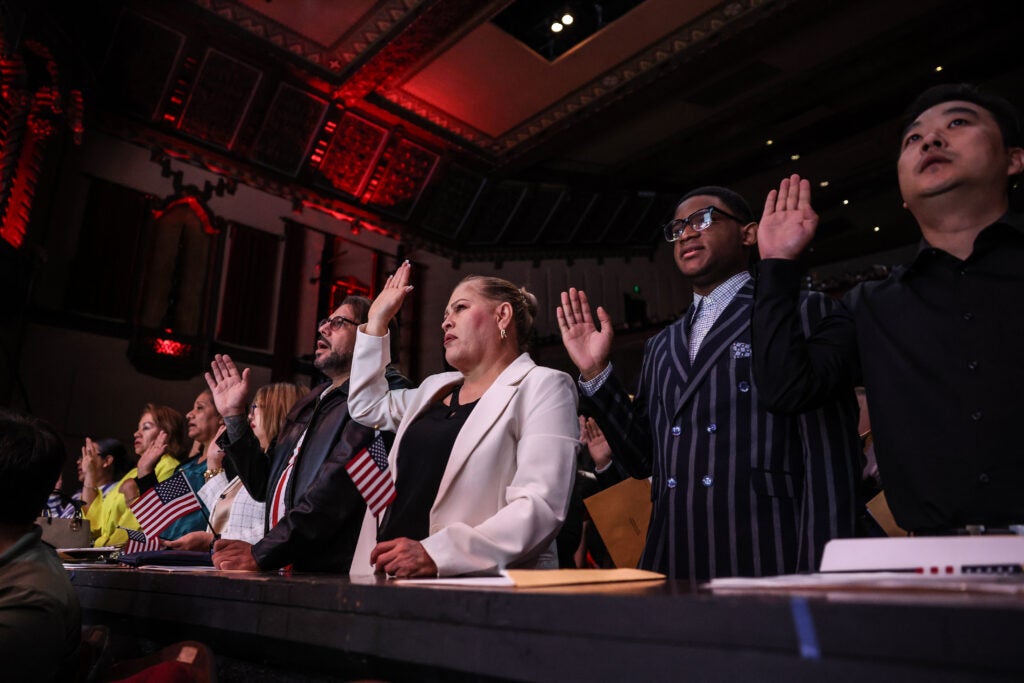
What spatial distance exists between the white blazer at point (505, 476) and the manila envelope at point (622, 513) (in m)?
0.61

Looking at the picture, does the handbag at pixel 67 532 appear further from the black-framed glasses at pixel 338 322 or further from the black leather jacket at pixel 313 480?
the black-framed glasses at pixel 338 322

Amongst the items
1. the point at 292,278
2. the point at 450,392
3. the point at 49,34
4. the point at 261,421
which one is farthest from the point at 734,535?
the point at 292,278

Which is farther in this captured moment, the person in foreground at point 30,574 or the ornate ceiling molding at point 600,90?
the ornate ceiling molding at point 600,90

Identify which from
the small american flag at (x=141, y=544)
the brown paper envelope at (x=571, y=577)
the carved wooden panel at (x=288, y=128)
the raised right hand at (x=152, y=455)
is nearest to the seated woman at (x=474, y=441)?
the brown paper envelope at (x=571, y=577)

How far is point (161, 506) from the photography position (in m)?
2.46

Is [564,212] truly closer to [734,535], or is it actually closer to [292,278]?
[292,278]

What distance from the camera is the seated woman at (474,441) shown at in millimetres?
1361

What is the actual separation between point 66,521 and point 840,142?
9.64 metres

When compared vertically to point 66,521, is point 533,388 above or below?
above

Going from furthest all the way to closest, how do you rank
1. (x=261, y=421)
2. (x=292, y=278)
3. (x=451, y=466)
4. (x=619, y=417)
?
1. (x=292, y=278)
2. (x=261, y=421)
3. (x=619, y=417)
4. (x=451, y=466)

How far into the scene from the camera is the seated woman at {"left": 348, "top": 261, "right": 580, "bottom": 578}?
4.47 ft

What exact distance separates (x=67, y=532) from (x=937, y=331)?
11.2ft

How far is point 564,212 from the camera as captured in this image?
34.7ft

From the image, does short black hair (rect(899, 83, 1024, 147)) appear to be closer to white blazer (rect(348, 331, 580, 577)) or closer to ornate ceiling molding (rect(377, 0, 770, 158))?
white blazer (rect(348, 331, 580, 577))
